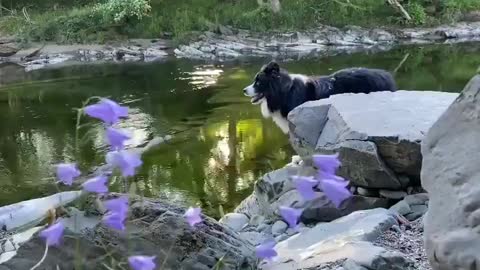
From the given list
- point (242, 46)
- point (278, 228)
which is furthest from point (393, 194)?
point (242, 46)

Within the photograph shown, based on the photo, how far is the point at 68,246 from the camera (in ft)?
8.06

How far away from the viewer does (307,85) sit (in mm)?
6633

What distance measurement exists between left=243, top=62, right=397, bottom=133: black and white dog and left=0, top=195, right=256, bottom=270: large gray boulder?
3.86 metres

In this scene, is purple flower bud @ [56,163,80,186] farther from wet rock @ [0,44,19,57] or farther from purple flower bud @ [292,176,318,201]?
wet rock @ [0,44,19,57]

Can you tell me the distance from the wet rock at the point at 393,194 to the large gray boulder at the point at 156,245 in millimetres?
1629

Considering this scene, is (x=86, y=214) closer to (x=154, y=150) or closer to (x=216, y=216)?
(x=216, y=216)

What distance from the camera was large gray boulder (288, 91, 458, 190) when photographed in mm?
4008

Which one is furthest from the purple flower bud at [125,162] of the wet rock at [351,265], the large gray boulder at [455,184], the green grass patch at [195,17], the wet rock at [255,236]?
the green grass patch at [195,17]

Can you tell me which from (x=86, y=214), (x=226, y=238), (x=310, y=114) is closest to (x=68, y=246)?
(x=86, y=214)

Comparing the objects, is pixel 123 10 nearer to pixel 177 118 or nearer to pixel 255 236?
pixel 177 118

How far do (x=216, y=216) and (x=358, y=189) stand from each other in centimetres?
162

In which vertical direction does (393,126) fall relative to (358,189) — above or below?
above

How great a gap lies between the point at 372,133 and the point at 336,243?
126 cm

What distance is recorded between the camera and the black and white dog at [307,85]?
6586 mm
